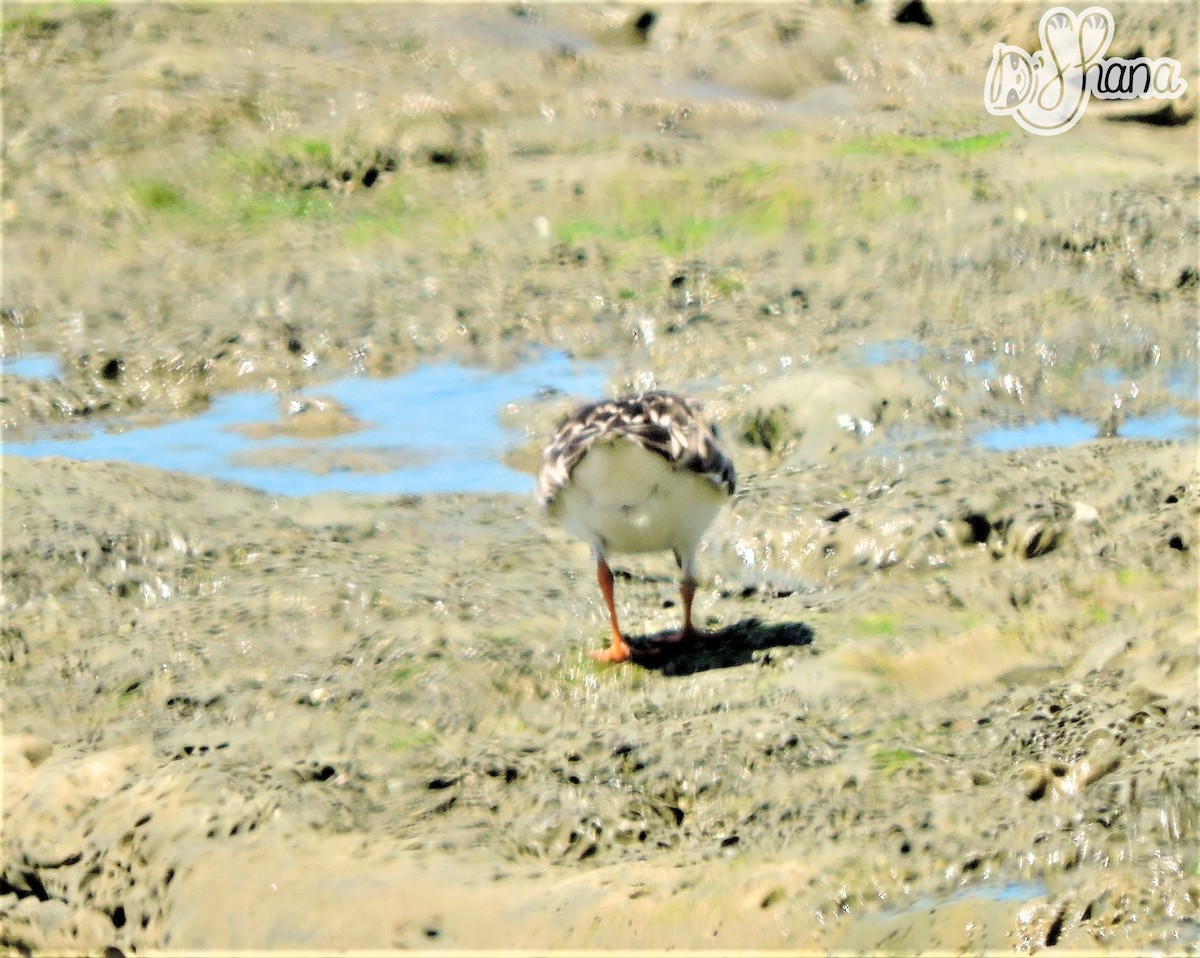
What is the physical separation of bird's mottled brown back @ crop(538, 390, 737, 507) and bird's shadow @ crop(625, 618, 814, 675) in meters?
0.64

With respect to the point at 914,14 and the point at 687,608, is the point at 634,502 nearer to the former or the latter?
the point at 687,608

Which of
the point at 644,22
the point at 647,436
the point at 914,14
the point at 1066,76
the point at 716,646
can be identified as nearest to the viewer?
the point at 647,436

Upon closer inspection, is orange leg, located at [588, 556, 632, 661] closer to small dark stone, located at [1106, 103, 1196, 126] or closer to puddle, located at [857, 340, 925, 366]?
puddle, located at [857, 340, 925, 366]

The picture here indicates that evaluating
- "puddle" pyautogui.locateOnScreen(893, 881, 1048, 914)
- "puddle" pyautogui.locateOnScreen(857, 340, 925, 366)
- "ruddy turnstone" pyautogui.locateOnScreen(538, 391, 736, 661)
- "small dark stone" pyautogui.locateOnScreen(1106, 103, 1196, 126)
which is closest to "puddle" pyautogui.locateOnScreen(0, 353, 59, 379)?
"puddle" pyautogui.locateOnScreen(857, 340, 925, 366)

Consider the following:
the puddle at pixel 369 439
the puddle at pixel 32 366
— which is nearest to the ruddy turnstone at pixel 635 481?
the puddle at pixel 369 439

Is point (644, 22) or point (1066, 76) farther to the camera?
point (644, 22)

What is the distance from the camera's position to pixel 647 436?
666cm

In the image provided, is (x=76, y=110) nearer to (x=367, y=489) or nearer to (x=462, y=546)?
(x=367, y=489)

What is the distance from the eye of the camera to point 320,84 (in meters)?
17.2

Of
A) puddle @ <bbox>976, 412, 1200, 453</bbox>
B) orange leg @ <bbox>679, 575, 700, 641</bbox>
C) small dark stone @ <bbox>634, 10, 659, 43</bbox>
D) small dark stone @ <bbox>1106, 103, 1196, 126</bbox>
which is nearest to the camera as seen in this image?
orange leg @ <bbox>679, 575, 700, 641</bbox>

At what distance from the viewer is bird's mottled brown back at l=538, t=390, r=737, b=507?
6695 mm

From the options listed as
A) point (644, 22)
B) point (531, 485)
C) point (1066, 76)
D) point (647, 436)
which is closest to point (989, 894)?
point (647, 436)

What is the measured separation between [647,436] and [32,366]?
7508 millimetres

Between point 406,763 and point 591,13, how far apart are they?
594 inches
